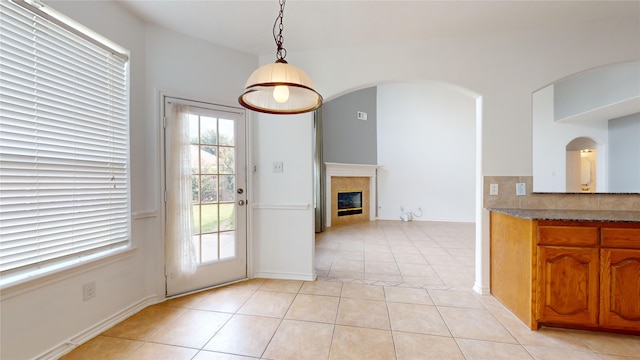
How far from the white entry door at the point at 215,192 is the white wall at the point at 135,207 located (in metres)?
0.13

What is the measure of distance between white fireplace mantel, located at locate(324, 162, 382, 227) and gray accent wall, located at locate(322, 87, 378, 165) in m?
0.17

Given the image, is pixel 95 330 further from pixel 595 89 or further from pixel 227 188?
pixel 595 89

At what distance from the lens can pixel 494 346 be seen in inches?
66.5

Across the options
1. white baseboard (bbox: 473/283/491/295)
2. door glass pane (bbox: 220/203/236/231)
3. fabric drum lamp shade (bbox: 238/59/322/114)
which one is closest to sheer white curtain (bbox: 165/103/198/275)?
door glass pane (bbox: 220/203/236/231)

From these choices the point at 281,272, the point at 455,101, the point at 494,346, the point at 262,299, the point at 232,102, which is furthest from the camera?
the point at 455,101

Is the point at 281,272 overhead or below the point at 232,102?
below

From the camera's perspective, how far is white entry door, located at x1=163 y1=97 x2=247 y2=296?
2.45m

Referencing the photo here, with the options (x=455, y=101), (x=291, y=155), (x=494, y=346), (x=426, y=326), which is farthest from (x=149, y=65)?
(x=455, y=101)

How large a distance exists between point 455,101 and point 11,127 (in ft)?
24.1

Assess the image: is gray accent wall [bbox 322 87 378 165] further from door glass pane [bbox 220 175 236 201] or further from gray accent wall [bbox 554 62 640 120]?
gray accent wall [bbox 554 62 640 120]

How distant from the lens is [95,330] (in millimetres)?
1835

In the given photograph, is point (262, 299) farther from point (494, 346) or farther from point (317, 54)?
point (317, 54)

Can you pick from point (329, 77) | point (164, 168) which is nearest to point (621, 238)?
point (329, 77)

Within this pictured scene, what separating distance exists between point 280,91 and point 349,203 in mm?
5165
